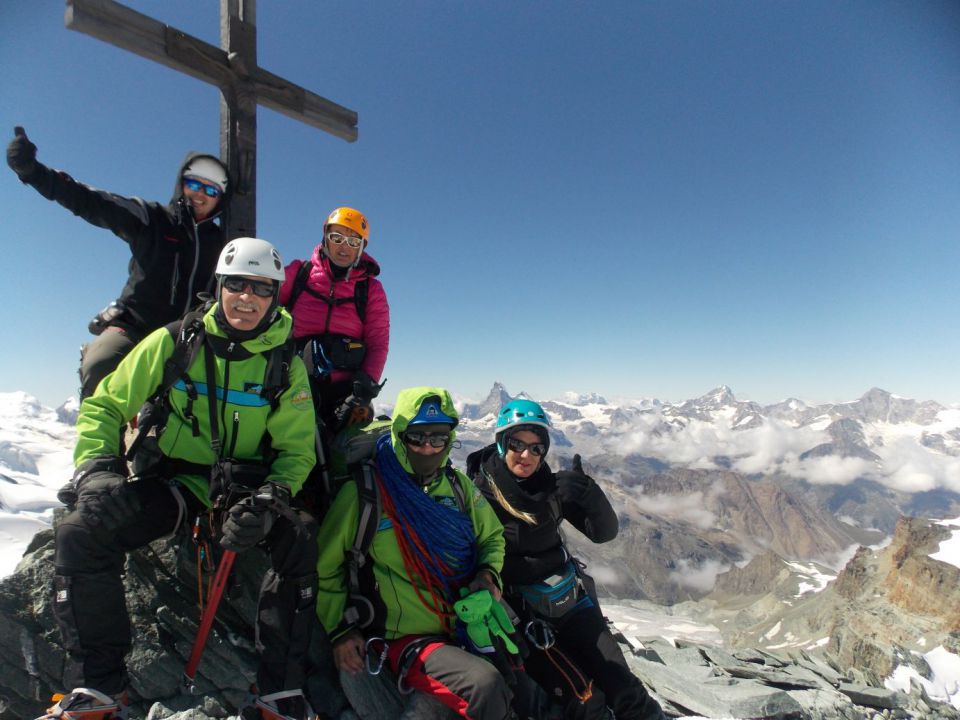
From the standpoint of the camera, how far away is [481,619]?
555 cm

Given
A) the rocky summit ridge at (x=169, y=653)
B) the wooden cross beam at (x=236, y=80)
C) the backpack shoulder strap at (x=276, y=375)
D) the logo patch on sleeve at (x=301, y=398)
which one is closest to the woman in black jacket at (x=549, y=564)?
the rocky summit ridge at (x=169, y=653)

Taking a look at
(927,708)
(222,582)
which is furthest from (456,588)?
(927,708)

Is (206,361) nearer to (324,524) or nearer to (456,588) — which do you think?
(324,524)

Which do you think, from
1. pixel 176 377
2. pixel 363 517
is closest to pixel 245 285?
pixel 176 377

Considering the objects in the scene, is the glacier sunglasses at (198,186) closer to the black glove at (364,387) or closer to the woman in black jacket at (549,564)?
the black glove at (364,387)

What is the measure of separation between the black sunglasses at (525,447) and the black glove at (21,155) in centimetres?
669

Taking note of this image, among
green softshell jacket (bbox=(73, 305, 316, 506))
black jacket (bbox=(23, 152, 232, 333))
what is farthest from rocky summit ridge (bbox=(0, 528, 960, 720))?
black jacket (bbox=(23, 152, 232, 333))

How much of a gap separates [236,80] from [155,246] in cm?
313

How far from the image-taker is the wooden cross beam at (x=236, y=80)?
6758mm

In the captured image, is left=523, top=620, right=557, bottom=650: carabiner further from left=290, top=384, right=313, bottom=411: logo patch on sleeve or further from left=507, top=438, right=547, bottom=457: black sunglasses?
left=290, top=384, right=313, bottom=411: logo patch on sleeve

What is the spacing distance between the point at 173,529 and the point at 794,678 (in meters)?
16.9

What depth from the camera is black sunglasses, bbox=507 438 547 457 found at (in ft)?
23.4

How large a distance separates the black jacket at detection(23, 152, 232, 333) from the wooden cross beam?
0.71 metres

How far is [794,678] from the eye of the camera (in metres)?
14.1
